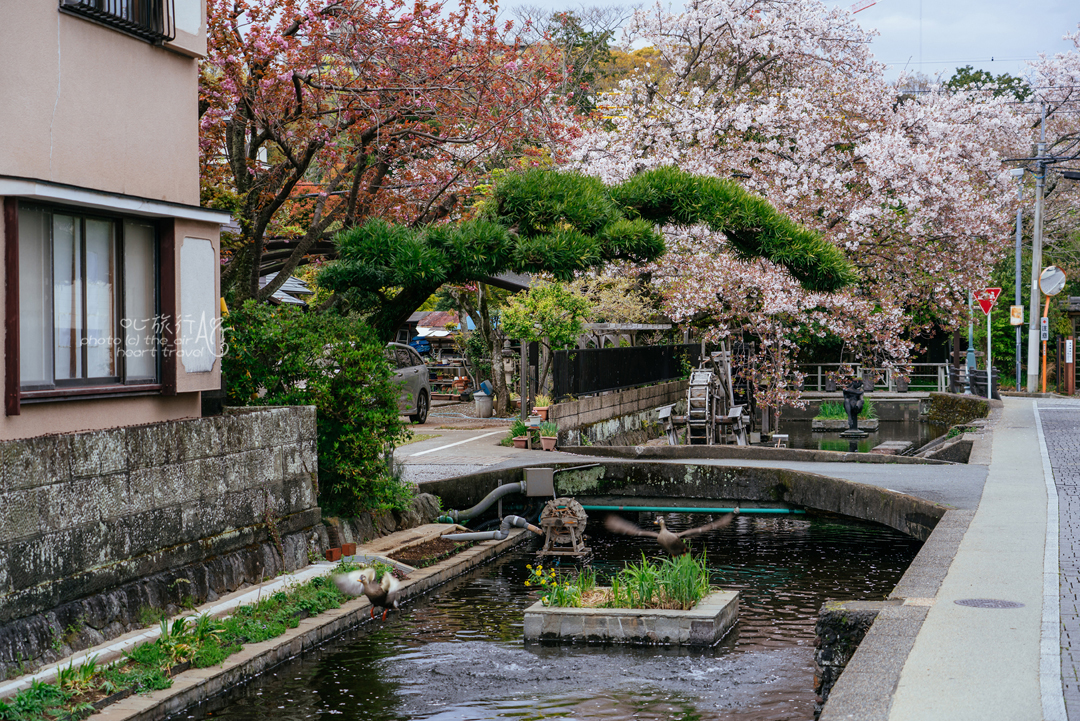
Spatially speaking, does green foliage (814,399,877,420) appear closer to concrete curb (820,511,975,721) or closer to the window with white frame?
concrete curb (820,511,975,721)

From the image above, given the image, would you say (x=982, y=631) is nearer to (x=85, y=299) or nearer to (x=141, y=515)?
(x=141, y=515)

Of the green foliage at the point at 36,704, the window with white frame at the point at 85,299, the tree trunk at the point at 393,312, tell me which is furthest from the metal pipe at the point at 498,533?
the green foliage at the point at 36,704

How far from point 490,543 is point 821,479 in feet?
15.8

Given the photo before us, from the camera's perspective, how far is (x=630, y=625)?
917cm

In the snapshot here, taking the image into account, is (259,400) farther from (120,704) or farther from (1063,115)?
(1063,115)

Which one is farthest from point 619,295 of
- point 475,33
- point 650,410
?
point 475,33

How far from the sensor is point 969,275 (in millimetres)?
28578

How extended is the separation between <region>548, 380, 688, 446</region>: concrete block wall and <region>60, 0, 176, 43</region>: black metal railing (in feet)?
39.1

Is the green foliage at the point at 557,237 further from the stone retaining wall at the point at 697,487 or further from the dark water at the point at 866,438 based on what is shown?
the dark water at the point at 866,438

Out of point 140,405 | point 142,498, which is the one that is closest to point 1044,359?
point 140,405

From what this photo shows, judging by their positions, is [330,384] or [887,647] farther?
[330,384]

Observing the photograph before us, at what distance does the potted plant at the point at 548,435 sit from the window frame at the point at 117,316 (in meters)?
10.3

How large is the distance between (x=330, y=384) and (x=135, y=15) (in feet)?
14.0

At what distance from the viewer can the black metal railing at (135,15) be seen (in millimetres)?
8148
